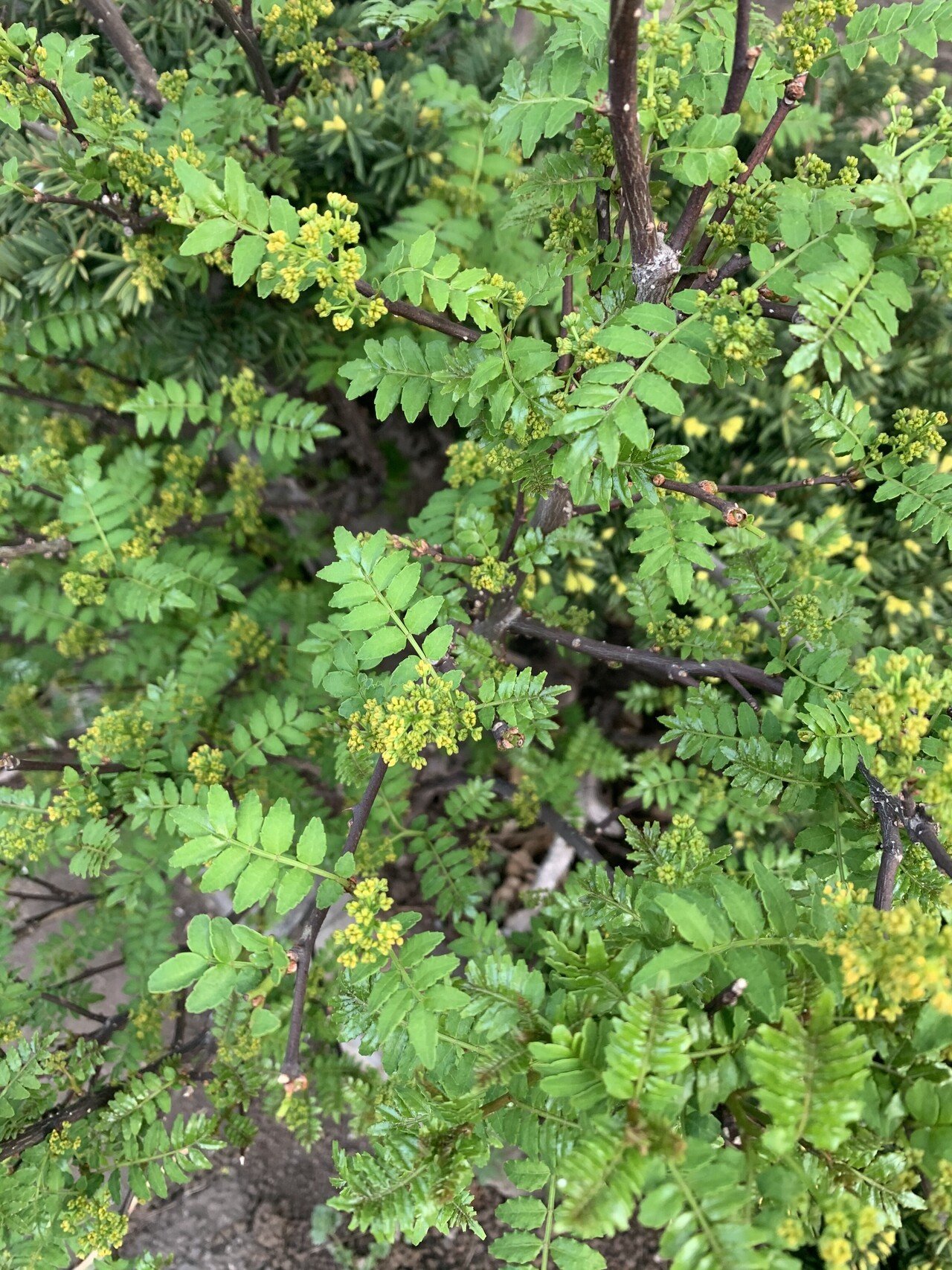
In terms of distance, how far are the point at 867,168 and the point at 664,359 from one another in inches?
84.0

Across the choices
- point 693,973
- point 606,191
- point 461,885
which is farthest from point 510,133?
point 461,885

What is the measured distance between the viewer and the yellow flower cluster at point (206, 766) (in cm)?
194

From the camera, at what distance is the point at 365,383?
1.45m

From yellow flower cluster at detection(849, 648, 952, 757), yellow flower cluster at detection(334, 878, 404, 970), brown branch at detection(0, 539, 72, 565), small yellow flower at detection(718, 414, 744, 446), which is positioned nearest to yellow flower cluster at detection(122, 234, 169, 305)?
brown branch at detection(0, 539, 72, 565)

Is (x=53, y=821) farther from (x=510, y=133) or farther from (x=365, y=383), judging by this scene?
(x=510, y=133)

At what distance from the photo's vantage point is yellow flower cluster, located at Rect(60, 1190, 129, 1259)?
1.60 m

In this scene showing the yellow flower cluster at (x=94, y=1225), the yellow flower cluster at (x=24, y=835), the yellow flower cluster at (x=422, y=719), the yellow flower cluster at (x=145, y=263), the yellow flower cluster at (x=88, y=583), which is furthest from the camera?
the yellow flower cluster at (x=88, y=583)

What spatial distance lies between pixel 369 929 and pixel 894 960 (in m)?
0.74

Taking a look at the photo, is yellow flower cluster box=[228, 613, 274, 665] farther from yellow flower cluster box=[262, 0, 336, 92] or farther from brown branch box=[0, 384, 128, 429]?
yellow flower cluster box=[262, 0, 336, 92]

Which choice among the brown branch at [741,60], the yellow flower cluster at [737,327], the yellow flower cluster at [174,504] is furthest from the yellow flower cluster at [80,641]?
the brown branch at [741,60]

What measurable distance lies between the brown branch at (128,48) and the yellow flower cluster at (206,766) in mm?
1795

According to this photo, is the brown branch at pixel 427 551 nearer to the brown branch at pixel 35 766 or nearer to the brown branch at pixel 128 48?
the brown branch at pixel 35 766

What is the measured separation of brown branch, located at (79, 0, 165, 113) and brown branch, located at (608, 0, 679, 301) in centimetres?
158

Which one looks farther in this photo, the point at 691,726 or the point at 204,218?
the point at 691,726
